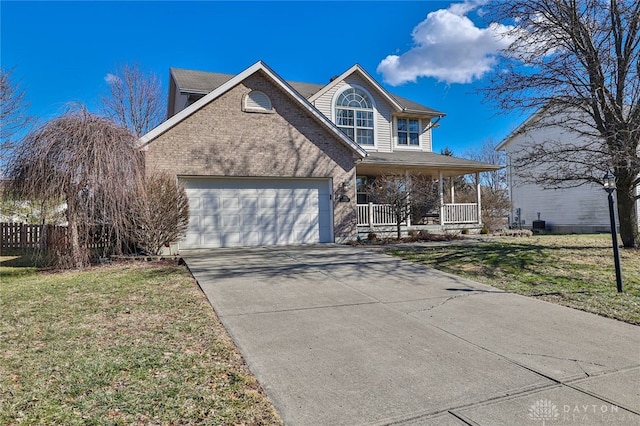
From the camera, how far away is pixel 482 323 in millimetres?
5477

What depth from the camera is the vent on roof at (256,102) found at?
1334 centimetres

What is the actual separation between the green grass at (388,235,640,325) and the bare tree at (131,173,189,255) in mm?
6320

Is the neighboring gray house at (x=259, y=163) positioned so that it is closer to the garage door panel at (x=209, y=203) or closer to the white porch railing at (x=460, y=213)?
the garage door panel at (x=209, y=203)

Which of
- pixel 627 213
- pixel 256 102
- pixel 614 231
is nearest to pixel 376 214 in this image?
pixel 256 102

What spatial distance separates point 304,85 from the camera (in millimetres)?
20656

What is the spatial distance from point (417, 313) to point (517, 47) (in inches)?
377

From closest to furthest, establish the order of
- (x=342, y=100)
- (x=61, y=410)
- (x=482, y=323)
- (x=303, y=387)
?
(x=61, y=410) < (x=303, y=387) < (x=482, y=323) < (x=342, y=100)

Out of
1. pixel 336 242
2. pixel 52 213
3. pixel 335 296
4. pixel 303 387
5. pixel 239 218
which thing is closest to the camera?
pixel 303 387

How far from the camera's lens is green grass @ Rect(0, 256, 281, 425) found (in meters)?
3.05

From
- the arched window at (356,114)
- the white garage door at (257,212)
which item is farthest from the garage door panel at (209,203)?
the arched window at (356,114)

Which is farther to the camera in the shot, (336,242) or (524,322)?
(336,242)

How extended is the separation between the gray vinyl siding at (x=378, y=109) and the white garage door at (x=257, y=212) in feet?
16.6

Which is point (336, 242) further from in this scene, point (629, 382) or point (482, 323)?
point (629, 382)

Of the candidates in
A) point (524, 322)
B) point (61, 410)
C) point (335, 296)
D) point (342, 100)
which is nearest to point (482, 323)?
point (524, 322)
